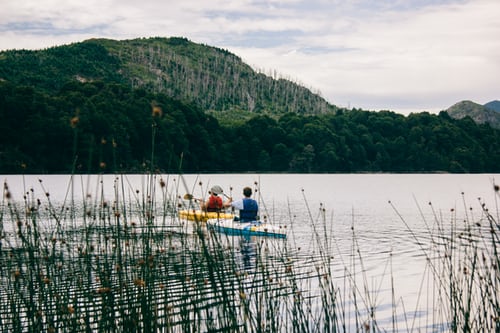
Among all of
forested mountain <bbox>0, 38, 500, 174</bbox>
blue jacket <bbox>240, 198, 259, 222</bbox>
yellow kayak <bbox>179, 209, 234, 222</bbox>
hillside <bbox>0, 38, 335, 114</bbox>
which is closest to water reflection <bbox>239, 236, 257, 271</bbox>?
blue jacket <bbox>240, 198, 259, 222</bbox>

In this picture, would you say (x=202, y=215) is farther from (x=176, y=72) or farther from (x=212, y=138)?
(x=176, y=72)

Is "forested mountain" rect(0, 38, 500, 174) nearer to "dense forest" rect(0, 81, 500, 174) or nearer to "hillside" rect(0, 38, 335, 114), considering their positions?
"dense forest" rect(0, 81, 500, 174)

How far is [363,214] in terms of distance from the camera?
28734mm

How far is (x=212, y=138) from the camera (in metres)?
76.4

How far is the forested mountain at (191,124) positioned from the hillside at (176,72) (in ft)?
1.39

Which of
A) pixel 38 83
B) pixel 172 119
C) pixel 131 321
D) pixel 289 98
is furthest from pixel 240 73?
pixel 131 321

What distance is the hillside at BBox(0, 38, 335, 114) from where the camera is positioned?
398 feet

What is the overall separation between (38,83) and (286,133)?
41306 millimetres

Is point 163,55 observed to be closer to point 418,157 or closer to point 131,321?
point 418,157

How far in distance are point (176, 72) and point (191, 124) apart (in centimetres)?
8562

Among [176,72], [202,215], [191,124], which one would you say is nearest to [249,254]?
[202,215]

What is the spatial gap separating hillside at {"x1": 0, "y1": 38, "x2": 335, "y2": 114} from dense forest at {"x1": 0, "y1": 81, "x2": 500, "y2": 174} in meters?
34.2

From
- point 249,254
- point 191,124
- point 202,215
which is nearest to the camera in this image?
point 202,215

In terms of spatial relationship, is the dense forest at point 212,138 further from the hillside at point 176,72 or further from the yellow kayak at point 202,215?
the hillside at point 176,72
